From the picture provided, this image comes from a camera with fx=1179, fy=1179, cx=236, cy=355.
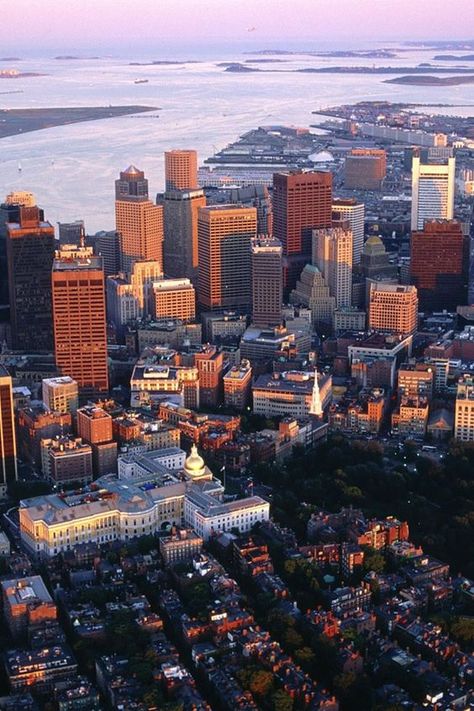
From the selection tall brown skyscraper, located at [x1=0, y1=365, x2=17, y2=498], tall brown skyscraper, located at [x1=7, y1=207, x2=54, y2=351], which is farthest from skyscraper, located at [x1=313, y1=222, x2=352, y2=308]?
tall brown skyscraper, located at [x1=0, y1=365, x2=17, y2=498]

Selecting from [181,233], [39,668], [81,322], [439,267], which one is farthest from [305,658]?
[181,233]

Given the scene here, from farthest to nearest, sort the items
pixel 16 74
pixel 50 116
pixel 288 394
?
pixel 16 74, pixel 50 116, pixel 288 394

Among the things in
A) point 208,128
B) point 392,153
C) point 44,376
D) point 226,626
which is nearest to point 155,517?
point 226,626

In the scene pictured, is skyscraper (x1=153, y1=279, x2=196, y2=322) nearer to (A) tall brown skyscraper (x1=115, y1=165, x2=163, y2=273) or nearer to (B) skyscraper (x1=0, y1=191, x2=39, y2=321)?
(A) tall brown skyscraper (x1=115, y1=165, x2=163, y2=273)

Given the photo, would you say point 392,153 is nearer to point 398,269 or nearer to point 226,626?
point 398,269

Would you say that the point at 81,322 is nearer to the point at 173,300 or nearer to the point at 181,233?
the point at 173,300

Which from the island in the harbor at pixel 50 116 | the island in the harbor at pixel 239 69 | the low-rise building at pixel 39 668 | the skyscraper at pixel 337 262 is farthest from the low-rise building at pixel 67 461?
the island in the harbor at pixel 239 69
